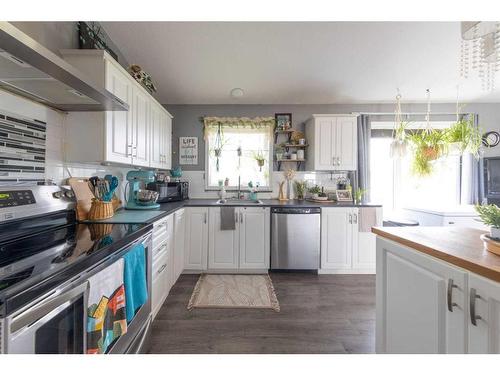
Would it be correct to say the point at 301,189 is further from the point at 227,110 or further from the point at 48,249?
the point at 48,249

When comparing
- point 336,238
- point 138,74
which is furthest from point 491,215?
point 138,74

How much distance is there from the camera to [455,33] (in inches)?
72.7

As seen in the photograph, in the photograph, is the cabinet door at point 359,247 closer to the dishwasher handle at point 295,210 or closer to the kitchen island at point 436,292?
the dishwasher handle at point 295,210

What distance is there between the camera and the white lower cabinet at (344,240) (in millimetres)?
2793

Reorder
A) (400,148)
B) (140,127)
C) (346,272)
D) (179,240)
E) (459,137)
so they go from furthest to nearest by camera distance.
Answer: (346,272), (179,240), (140,127), (400,148), (459,137)

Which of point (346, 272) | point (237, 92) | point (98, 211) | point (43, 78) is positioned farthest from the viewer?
point (237, 92)

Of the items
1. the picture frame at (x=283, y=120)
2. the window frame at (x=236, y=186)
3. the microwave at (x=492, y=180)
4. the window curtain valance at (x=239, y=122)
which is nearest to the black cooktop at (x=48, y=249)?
the window frame at (x=236, y=186)

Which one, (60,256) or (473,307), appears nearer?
(473,307)

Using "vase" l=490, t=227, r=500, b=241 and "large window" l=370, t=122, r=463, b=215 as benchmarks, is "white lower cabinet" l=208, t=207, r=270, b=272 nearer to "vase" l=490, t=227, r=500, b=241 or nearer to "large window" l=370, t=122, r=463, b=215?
"vase" l=490, t=227, r=500, b=241

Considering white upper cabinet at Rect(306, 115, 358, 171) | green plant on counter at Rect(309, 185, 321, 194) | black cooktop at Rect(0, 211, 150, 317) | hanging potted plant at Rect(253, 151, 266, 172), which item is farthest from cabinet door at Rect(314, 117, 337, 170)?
black cooktop at Rect(0, 211, 150, 317)

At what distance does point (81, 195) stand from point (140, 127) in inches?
33.4

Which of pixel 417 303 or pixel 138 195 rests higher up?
pixel 138 195

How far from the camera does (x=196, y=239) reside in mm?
2740

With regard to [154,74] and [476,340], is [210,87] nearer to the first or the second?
[154,74]
